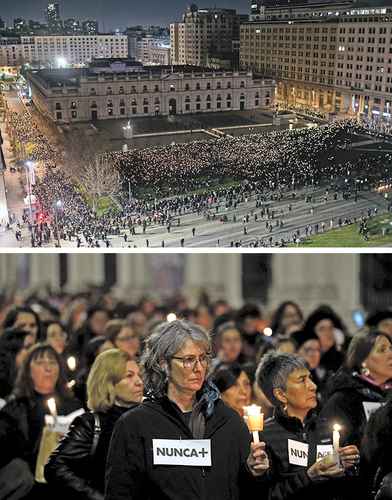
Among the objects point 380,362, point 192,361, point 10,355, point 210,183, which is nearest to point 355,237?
point 210,183

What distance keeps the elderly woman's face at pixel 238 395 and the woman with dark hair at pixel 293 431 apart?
377mm

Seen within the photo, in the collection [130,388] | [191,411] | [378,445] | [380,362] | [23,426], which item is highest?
[191,411]

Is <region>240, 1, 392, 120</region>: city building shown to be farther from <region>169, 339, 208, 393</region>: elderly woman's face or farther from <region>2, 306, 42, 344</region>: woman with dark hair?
<region>169, 339, 208, 393</region>: elderly woman's face

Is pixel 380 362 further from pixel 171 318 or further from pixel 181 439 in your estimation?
pixel 181 439

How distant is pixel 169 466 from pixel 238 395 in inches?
32.7

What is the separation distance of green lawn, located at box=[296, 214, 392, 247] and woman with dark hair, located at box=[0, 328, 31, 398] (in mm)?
1415

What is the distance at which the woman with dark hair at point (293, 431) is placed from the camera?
145cm

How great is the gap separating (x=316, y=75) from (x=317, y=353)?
146cm

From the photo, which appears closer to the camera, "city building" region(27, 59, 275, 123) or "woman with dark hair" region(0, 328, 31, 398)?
"woman with dark hair" region(0, 328, 31, 398)

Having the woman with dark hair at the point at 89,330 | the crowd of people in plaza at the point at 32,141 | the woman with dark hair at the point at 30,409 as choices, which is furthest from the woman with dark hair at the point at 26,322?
the crowd of people in plaza at the point at 32,141

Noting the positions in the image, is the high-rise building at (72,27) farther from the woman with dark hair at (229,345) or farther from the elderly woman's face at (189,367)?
the elderly woman's face at (189,367)

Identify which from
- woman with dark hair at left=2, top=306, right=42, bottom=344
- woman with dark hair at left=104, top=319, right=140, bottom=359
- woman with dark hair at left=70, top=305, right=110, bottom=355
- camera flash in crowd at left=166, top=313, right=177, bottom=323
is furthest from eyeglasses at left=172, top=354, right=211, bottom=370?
woman with dark hair at left=2, top=306, right=42, bottom=344

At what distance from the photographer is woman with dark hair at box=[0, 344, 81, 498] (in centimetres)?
201

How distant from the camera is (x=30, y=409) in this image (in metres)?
2.04
